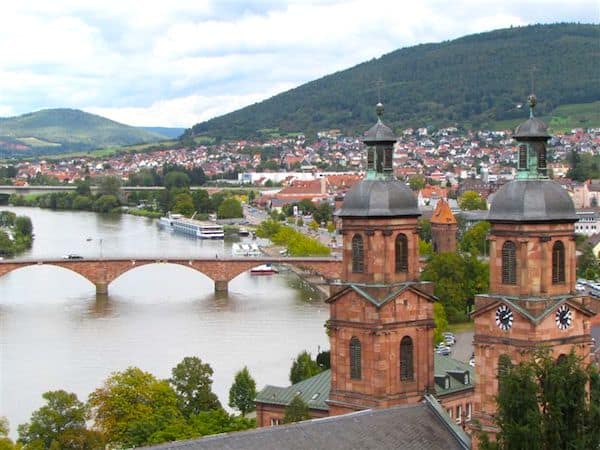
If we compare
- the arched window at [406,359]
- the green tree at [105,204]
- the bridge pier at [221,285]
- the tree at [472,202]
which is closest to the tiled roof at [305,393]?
the arched window at [406,359]

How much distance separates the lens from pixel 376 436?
85.7ft

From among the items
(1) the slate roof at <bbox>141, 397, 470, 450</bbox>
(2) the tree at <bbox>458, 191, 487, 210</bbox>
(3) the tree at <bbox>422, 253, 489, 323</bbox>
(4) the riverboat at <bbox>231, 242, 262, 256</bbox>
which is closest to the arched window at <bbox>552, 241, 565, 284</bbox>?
(1) the slate roof at <bbox>141, 397, 470, 450</bbox>

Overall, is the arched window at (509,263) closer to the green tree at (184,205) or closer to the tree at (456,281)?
the tree at (456,281)

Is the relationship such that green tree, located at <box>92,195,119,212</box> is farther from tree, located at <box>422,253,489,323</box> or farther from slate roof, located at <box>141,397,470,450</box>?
slate roof, located at <box>141,397,470,450</box>

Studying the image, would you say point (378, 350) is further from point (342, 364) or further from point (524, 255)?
point (524, 255)

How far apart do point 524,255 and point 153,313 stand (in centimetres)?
4889

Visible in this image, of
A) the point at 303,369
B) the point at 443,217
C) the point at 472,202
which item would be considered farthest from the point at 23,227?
the point at 303,369

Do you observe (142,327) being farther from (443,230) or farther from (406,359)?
(406,359)

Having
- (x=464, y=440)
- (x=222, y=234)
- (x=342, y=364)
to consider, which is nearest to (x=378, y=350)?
(x=342, y=364)

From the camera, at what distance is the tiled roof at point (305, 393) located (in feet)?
127

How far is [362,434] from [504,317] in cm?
357

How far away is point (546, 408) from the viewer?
24.5 m

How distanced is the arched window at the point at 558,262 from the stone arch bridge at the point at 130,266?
6213 centimetres

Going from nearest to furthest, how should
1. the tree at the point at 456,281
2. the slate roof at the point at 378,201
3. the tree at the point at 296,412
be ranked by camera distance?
the slate roof at the point at 378,201
the tree at the point at 296,412
the tree at the point at 456,281
